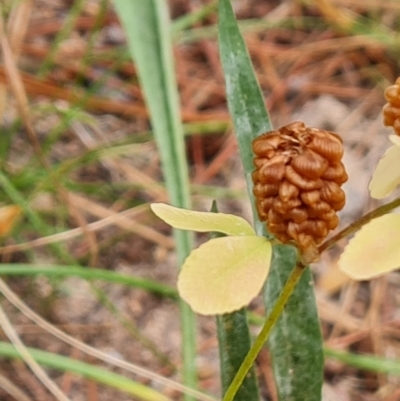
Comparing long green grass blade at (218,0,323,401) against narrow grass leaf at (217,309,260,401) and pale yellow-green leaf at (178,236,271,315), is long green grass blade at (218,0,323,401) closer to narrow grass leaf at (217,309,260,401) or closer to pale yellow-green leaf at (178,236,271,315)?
narrow grass leaf at (217,309,260,401)

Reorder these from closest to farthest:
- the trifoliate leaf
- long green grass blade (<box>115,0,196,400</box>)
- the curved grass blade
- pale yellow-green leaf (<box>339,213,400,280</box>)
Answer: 1. pale yellow-green leaf (<box>339,213,400,280</box>)
2. the curved grass blade
3. long green grass blade (<box>115,0,196,400</box>)
4. the trifoliate leaf

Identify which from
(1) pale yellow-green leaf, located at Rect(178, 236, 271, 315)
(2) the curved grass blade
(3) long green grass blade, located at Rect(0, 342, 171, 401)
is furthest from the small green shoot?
(3) long green grass blade, located at Rect(0, 342, 171, 401)

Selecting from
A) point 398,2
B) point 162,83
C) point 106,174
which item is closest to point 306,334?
point 162,83

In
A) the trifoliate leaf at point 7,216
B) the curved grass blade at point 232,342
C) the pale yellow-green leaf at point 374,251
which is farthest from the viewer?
the trifoliate leaf at point 7,216

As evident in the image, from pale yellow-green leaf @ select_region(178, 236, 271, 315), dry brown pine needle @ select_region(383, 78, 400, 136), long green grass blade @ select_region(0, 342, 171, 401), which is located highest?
dry brown pine needle @ select_region(383, 78, 400, 136)

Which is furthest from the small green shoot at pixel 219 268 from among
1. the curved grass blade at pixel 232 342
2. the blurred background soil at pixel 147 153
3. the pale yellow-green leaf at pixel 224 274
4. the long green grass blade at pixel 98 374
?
the blurred background soil at pixel 147 153

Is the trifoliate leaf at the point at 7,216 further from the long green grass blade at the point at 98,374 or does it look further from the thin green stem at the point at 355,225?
the thin green stem at the point at 355,225

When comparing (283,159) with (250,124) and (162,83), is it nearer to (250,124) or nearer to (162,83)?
(250,124)

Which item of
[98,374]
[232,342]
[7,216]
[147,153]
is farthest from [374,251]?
[147,153]
